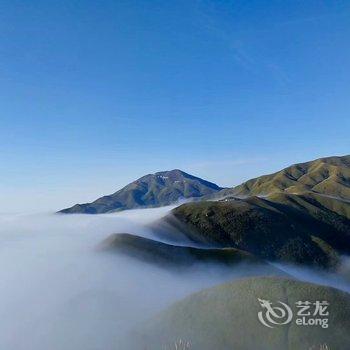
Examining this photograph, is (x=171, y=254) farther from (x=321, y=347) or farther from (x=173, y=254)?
(x=321, y=347)

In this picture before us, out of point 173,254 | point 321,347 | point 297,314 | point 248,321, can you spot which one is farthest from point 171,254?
point 321,347

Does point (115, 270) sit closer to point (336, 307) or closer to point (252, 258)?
point (252, 258)

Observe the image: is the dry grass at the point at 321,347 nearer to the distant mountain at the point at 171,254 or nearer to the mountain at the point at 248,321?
the mountain at the point at 248,321

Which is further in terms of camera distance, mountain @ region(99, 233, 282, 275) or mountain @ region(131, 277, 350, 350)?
mountain @ region(99, 233, 282, 275)

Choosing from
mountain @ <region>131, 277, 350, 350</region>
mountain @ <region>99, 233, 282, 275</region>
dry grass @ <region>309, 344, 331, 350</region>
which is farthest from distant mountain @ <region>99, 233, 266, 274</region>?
dry grass @ <region>309, 344, 331, 350</region>

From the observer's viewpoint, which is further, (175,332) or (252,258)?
(252,258)

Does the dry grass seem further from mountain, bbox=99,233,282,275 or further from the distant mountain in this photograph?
the distant mountain

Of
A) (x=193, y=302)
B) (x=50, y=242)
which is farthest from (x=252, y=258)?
(x=50, y=242)

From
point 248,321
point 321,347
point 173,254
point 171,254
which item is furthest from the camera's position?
point 173,254
